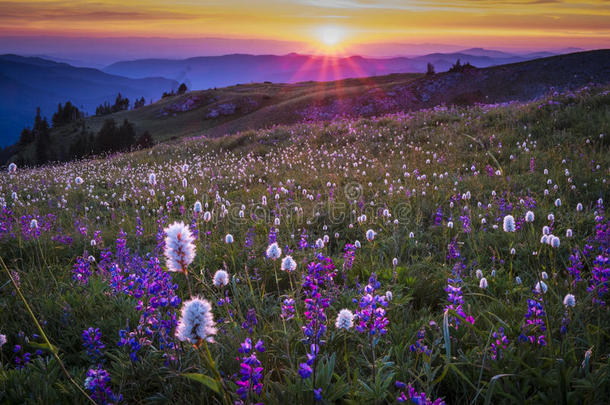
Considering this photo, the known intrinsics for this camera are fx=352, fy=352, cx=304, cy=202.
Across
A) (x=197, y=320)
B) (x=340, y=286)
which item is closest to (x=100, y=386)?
(x=197, y=320)

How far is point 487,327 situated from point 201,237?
160 inches

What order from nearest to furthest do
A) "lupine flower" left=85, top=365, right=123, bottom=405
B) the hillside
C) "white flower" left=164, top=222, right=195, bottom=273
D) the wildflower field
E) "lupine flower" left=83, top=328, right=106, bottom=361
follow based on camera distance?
"white flower" left=164, top=222, right=195, bottom=273 → "lupine flower" left=85, top=365, right=123, bottom=405 → the wildflower field → "lupine flower" left=83, top=328, right=106, bottom=361 → the hillside

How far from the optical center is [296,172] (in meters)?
9.84

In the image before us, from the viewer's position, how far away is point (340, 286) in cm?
404

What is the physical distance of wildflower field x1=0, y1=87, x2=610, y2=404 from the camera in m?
2.24

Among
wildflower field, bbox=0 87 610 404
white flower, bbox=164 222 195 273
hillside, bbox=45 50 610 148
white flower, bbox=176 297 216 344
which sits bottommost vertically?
wildflower field, bbox=0 87 610 404

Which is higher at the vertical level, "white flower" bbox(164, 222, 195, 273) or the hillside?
the hillside

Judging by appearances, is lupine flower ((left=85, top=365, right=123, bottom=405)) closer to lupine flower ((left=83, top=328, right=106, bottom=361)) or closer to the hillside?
lupine flower ((left=83, top=328, right=106, bottom=361))

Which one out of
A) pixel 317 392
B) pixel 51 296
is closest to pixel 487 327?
pixel 317 392

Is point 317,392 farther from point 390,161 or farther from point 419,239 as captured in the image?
point 390,161

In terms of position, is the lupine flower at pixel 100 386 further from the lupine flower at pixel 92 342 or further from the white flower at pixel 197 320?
the white flower at pixel 197 320

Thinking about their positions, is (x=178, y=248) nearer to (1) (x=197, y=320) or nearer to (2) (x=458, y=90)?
(1) (x=197, y=320)

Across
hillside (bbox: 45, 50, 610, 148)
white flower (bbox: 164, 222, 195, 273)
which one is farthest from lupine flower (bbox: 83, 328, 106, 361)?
hillside (bbox: 45, 50, 610, 148)

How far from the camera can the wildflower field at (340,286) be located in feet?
7.34
